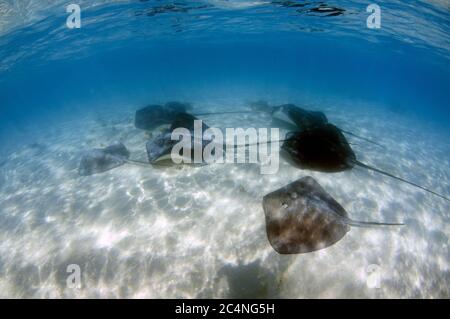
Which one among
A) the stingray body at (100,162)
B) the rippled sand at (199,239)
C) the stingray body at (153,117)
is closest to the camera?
the rippled sand at (199,239)

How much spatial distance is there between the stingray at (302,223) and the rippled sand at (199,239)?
2.63ft

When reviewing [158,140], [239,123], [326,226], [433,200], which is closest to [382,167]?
[433,200]

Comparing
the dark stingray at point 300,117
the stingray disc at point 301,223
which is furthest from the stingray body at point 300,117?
the stingray disc at point 301,223

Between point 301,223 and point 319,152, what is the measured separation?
2.65m

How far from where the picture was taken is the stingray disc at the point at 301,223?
4.31m

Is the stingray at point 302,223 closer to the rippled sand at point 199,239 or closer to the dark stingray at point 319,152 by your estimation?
the rippled sand at point 199,239

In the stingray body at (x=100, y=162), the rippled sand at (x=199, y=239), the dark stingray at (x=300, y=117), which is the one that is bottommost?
the rippled sand at (x=199, y=239)

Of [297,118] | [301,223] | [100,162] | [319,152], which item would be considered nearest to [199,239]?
[301,223]

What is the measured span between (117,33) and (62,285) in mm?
27700

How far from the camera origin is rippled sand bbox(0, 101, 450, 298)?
4.64 m

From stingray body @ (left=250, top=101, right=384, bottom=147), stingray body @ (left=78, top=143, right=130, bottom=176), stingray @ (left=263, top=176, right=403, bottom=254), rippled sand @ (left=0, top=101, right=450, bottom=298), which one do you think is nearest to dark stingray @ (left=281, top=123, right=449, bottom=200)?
rippled sand @ (left=0, top=101, right=450, bottom=298)

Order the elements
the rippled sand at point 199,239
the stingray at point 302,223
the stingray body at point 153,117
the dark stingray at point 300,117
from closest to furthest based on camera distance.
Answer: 1. the stingray at point 302,223
2. the rippled sand at point 199,239
3. the dark stingray at point 300,117
4. the stingray body at point 153,117

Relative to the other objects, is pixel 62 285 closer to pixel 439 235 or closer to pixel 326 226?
pixel 326 226

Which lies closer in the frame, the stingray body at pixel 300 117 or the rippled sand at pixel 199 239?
the rippled sand at pixel 199 239
